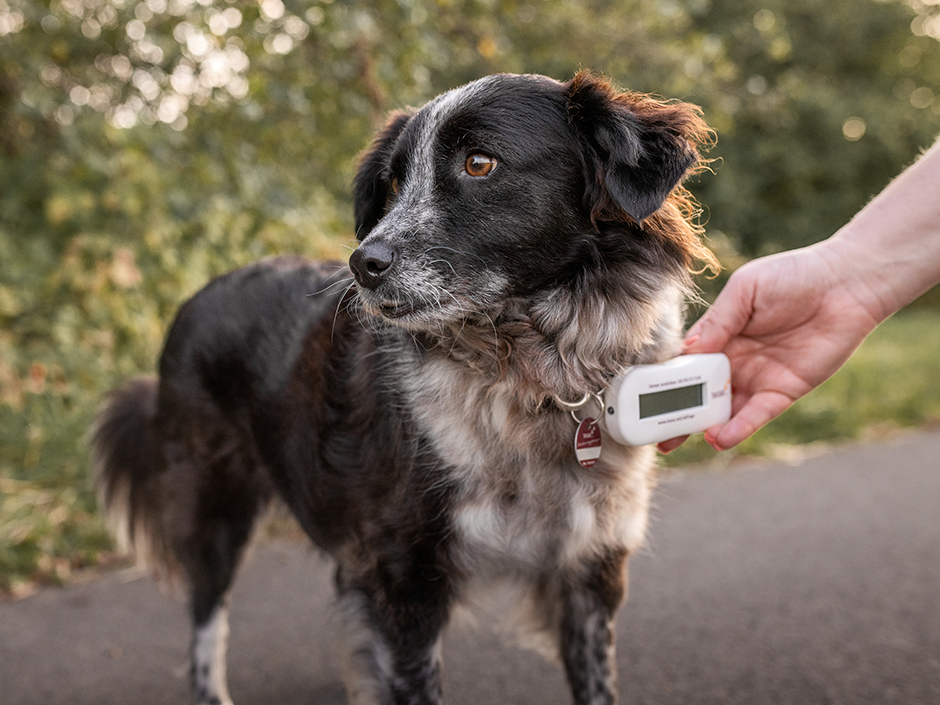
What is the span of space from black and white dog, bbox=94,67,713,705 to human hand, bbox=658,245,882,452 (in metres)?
0.18

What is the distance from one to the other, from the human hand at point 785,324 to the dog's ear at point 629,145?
0.48 metres

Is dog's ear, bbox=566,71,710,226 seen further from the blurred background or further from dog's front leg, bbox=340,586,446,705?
the blurred background

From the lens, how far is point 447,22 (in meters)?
5.47

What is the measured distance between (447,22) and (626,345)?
13.8 ft

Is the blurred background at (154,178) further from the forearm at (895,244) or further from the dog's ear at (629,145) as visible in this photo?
the forearm at (895,244)

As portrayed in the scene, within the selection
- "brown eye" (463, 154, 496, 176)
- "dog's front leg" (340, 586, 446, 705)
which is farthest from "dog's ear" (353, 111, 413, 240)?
"dog's front leg" (340, 586, 446, 705)

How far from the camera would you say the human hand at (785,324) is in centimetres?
218

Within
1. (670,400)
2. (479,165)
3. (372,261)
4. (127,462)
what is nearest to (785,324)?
(670,400)

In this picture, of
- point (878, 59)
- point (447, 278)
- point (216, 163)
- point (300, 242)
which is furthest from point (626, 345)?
point (878, 59)

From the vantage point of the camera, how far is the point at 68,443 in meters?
4.14

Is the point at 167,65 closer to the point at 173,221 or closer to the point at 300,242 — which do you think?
the point at 173,221

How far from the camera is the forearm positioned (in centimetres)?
204

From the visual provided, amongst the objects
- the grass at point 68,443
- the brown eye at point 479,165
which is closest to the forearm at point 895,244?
the brown eye at point 479,165

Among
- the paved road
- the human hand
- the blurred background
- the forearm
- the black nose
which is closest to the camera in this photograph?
the black nose
